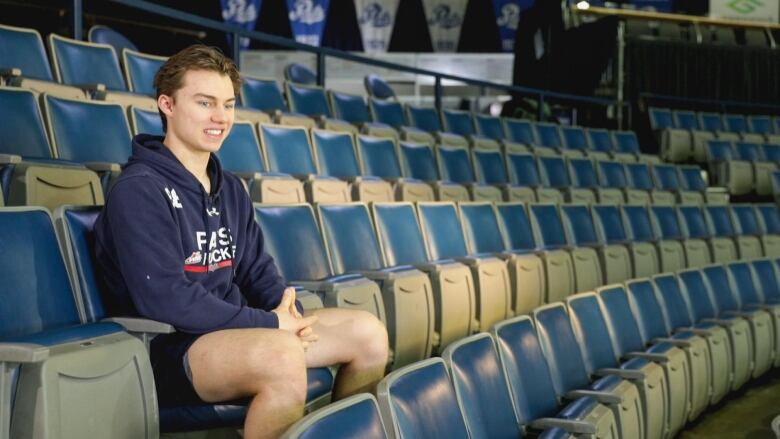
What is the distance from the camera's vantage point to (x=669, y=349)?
3.26 feet

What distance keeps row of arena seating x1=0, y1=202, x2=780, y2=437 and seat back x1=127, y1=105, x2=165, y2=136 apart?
211 millimetres

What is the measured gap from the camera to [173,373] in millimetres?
506

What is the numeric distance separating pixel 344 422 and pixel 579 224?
3.84 ft

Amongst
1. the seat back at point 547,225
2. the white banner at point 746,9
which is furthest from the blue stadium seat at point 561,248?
the white banner at point 746,9

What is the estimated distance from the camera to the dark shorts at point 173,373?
504mm

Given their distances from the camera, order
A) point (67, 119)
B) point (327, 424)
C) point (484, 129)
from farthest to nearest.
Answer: point (484, 129) < point (67, 119) < point (327, 424)

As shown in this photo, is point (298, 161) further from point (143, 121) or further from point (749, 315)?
point (749, 315)

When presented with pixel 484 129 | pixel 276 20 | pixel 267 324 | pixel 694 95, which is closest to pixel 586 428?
pixel 267 324

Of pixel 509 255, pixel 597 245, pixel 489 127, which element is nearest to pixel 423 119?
pixel 489 127

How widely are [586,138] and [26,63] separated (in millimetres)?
1769

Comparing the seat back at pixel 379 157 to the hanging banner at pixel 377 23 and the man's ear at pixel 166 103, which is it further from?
the hanging banner at pixel 377 23

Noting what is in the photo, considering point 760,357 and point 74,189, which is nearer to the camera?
point 74,189

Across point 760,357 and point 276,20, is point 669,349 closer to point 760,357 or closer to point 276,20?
point 760,357

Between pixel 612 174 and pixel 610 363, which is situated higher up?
pixel 612 174
